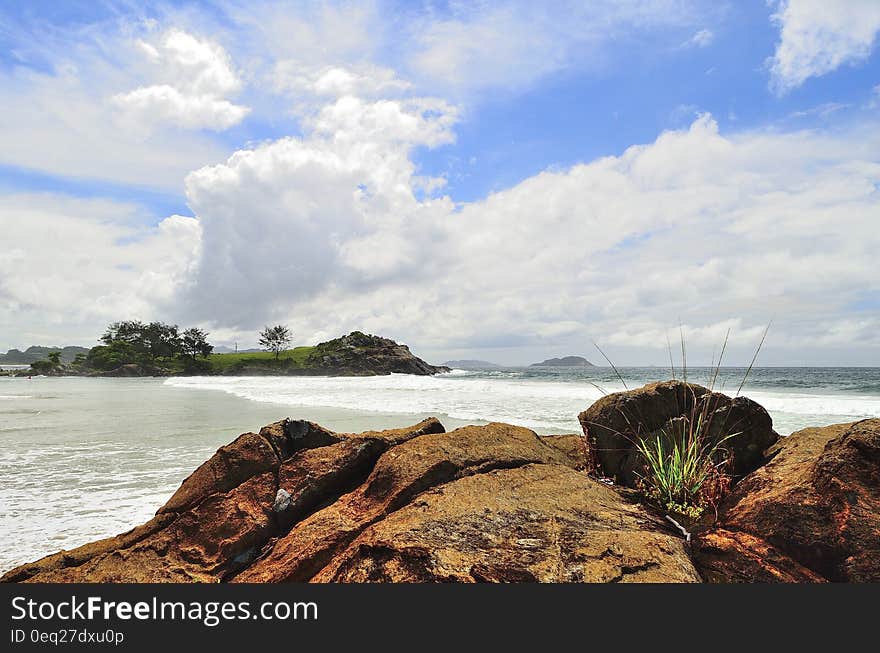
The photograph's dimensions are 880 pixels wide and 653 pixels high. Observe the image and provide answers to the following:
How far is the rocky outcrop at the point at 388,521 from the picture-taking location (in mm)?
2992

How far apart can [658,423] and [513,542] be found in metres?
2.75

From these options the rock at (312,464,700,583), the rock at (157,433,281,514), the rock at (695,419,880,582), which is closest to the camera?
the rock at (312,464,700,583)

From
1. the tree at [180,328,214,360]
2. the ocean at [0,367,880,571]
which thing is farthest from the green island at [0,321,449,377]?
the ocean at [0,367,880,571]

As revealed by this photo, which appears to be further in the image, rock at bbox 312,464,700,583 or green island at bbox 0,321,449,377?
green island at bbox 0,321,449,377

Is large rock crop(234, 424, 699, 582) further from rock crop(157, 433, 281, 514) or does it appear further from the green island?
the green island

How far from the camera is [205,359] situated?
11869 cm

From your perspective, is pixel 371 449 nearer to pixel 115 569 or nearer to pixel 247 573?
pixel 247 573

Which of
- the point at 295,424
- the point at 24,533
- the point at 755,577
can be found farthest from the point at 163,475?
the point at 755,577

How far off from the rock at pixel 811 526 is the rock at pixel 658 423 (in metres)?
1.11

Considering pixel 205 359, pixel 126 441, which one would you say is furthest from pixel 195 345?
pixel 126 441

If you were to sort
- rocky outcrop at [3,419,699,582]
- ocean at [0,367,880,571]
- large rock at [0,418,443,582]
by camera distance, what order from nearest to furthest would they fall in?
1. rocky outcrop at [3,419,699,582]
2. large rock at [0,418,443,582]
3. ocean at [0,367,880,571]

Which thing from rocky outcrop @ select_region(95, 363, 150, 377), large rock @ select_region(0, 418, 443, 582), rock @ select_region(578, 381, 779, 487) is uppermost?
rock @ select_region(578, 381, 779, 487)

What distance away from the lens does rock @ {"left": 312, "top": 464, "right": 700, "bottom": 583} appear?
2.89 meters

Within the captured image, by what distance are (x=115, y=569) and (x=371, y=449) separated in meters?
2.25
